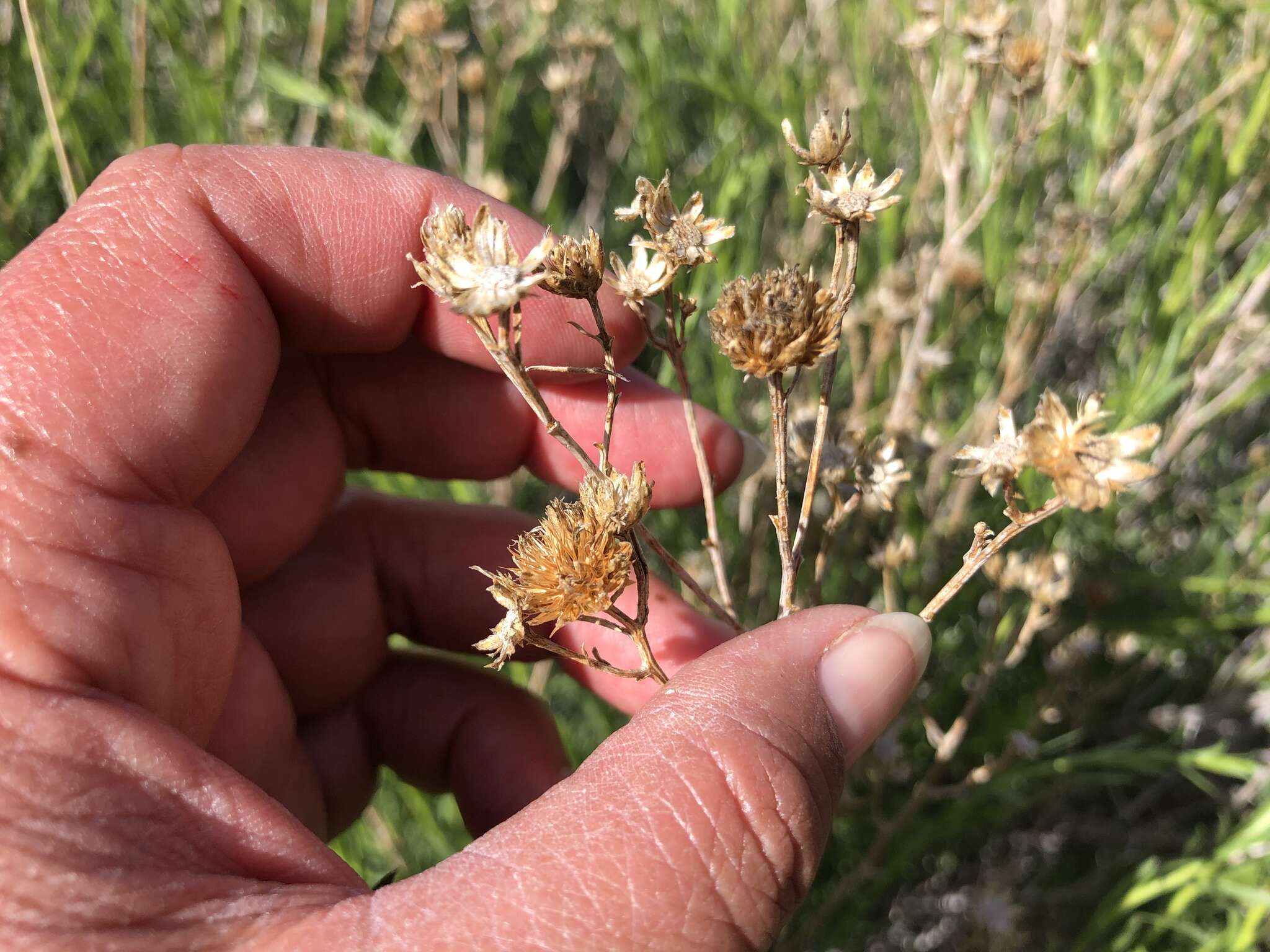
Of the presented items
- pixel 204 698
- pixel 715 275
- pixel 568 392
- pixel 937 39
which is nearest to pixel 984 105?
pixel 937 39

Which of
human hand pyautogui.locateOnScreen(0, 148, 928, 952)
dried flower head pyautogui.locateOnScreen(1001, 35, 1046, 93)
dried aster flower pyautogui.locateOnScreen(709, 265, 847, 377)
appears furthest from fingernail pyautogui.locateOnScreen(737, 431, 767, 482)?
dried flower head pyautogui.locateOnScreen(1001, 35, 1046, 93)

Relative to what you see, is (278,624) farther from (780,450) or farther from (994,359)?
(994,359)

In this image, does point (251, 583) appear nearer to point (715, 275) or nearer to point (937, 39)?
point (715, 275)

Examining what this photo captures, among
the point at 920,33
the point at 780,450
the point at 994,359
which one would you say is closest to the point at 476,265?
the point at 780,450

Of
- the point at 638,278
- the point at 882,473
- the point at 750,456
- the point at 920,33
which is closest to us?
the point at 638,278

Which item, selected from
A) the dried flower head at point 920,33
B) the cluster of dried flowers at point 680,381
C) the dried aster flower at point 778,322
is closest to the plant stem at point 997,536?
the cluster of dried flowers at point 680,381

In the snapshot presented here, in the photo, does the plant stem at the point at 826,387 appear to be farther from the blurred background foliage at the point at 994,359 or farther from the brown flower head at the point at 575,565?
the blurred background foliage at the point at 994,359
